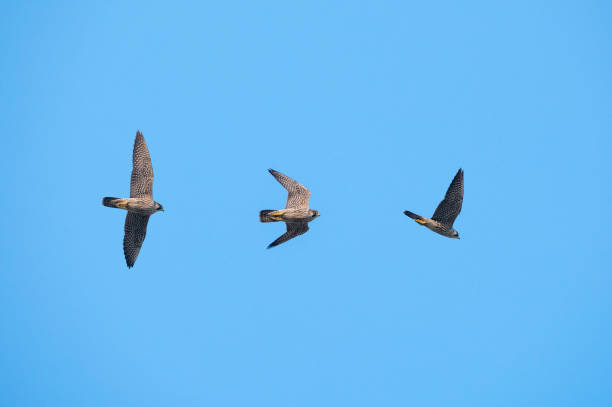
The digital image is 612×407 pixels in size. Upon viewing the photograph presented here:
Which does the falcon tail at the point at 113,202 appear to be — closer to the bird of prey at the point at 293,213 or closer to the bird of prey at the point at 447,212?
the bird of prey at the point at 293,213

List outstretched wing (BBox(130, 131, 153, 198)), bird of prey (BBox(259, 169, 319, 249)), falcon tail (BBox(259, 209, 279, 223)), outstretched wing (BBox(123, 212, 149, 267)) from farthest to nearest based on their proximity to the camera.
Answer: outstretched wing (BBox(123, 212, 149, 267))
outstretched wing (BBox(130, 131, 153, 198))
bird of prey (BBox(259, 169, 319, 249))
falcon tail (BBox(259, 209, 279, 223))

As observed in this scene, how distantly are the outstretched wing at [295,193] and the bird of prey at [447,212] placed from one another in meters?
4.21

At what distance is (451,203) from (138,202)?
12.3 meters

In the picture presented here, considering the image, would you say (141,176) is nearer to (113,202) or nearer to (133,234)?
(113,202)

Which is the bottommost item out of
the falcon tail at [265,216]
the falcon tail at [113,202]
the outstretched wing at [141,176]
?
the falcon tail at [113,202]

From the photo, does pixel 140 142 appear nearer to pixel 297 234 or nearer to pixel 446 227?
pixel 297 234

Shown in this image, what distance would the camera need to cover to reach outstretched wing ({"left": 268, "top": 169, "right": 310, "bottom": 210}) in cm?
2867

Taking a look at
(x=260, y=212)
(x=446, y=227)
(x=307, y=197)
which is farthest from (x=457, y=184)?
(x=260, y=212)

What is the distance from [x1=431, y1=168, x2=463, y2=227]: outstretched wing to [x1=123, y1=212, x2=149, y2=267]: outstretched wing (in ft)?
38.7

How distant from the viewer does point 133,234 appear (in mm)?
28609

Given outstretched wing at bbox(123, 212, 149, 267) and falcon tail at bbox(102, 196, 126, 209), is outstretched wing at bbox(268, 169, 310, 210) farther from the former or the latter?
falcon tail at bbox(102, 196, 126, 209)

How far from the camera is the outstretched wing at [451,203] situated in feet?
90.6

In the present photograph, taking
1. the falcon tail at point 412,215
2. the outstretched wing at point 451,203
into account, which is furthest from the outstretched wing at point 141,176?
the outstretched wing at point 451,203

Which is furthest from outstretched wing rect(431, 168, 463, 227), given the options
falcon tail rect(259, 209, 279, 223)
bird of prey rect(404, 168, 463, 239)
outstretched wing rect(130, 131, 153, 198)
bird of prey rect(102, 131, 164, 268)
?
outstretched wing rect(130, 131, 153, 198)
